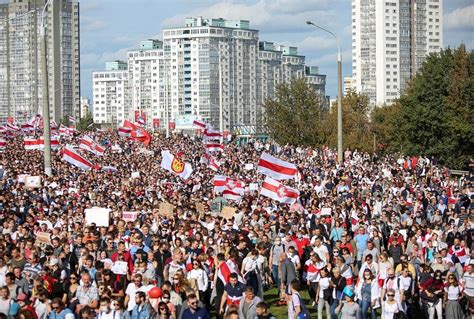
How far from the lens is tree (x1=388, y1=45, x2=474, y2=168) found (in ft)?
208

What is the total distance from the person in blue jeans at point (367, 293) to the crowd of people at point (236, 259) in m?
0.02

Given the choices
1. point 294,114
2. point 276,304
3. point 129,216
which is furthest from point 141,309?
point 294,114

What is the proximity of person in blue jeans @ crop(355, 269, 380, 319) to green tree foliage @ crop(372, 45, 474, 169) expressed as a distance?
4630 cm

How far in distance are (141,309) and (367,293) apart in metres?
4.50

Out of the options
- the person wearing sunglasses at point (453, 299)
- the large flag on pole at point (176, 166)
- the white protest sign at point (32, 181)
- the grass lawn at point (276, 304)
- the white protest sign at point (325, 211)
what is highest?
the large flag on pole at point (176, 166)

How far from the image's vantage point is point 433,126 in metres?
63.2

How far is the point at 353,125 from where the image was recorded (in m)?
91.6

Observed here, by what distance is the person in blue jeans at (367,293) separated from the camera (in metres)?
17.1

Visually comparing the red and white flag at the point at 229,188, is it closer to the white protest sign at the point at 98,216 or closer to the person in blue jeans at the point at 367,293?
the white protest sign at the point at 98,216

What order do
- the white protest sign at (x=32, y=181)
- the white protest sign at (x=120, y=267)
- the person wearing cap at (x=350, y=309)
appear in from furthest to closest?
the white protest sign at (x=32, y=181)
the white protest sign at (x=120, y=267)
the person wearing cap at (x=350, y=309)

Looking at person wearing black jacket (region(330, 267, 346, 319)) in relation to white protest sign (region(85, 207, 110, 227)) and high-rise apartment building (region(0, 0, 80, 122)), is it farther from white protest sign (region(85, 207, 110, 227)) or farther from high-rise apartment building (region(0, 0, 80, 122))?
high-rise apartment building (region(0, 0, 80, 122))

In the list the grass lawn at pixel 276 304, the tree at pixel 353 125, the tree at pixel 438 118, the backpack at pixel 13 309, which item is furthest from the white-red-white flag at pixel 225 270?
the tree at pixel 353 125

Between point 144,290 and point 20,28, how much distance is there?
16141 centimetres

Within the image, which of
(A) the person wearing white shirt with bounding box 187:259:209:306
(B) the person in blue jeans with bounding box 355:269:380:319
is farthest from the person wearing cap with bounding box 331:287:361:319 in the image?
(A) the person wearing white shirt with bounding box 187:259:209:306
